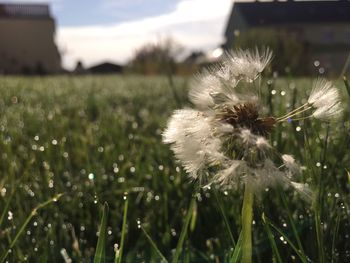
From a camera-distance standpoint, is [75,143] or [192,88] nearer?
[192,88]

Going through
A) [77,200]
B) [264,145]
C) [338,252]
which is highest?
[264,145]

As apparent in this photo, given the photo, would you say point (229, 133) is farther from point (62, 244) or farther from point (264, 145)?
point (62, 244)

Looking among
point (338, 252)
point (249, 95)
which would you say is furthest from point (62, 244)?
point (249, 95)

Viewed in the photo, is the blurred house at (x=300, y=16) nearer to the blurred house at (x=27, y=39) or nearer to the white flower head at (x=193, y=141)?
the white flower head at (x=193, y=141)

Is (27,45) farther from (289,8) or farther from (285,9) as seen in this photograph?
(289,8)

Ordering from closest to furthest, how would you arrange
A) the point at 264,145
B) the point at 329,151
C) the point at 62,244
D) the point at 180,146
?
the point at 264,145
the point at 180,146
the point at 62,244
the point at 329,151

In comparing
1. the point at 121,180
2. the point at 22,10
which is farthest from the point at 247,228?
the point at 22,10

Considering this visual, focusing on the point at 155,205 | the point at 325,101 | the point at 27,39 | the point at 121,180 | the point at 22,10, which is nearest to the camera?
the point at 325,101

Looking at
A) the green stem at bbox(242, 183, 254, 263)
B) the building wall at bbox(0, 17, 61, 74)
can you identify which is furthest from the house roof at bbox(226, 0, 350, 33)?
the building wall at bbox(0, 17, 61, 74)
